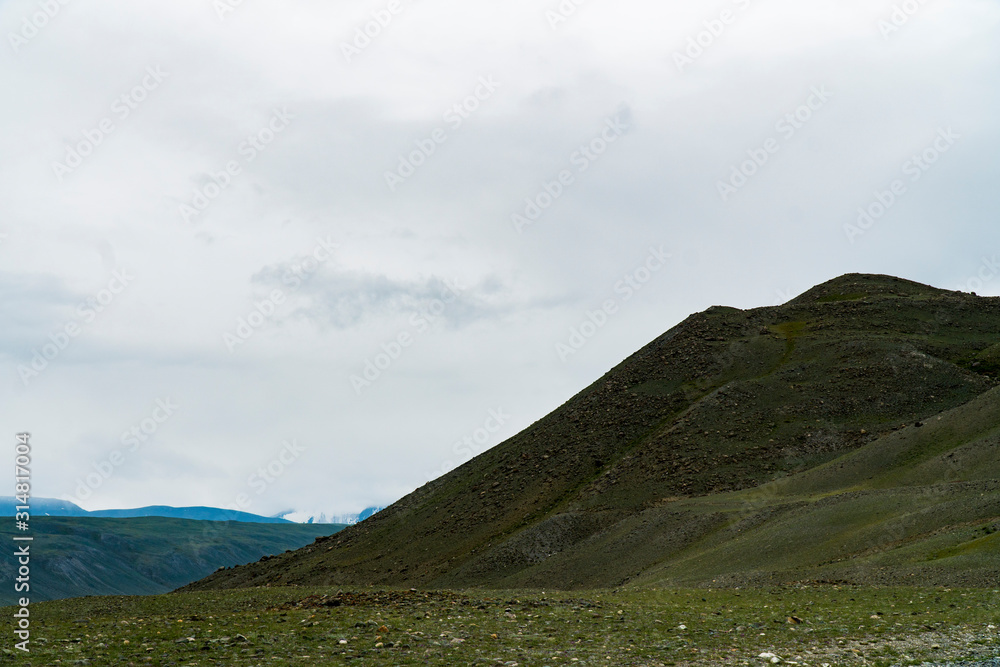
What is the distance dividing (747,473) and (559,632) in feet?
158

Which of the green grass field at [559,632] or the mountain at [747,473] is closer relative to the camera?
the green grass field at [559,632]

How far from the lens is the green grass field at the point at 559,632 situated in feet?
56.2

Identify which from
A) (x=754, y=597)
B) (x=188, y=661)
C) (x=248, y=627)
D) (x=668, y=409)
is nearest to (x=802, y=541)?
(x=754, y=597)

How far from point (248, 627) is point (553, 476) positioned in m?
55.7

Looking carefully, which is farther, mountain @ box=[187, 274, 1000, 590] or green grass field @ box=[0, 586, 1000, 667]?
mountain @ box=[187, 274, 1000, 590]

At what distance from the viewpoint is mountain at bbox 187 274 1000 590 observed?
1538 inches

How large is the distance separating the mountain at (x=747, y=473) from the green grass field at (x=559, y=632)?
742 centimetres

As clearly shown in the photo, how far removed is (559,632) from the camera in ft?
67.8

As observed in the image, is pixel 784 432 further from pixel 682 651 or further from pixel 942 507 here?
pixel 682 651

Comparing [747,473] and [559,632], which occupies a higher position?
[747,473]

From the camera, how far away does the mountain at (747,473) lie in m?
39.1

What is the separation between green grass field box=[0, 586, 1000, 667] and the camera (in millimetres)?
17141

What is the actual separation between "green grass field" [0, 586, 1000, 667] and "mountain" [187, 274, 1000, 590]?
742 cm

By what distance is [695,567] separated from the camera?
1650 inches
